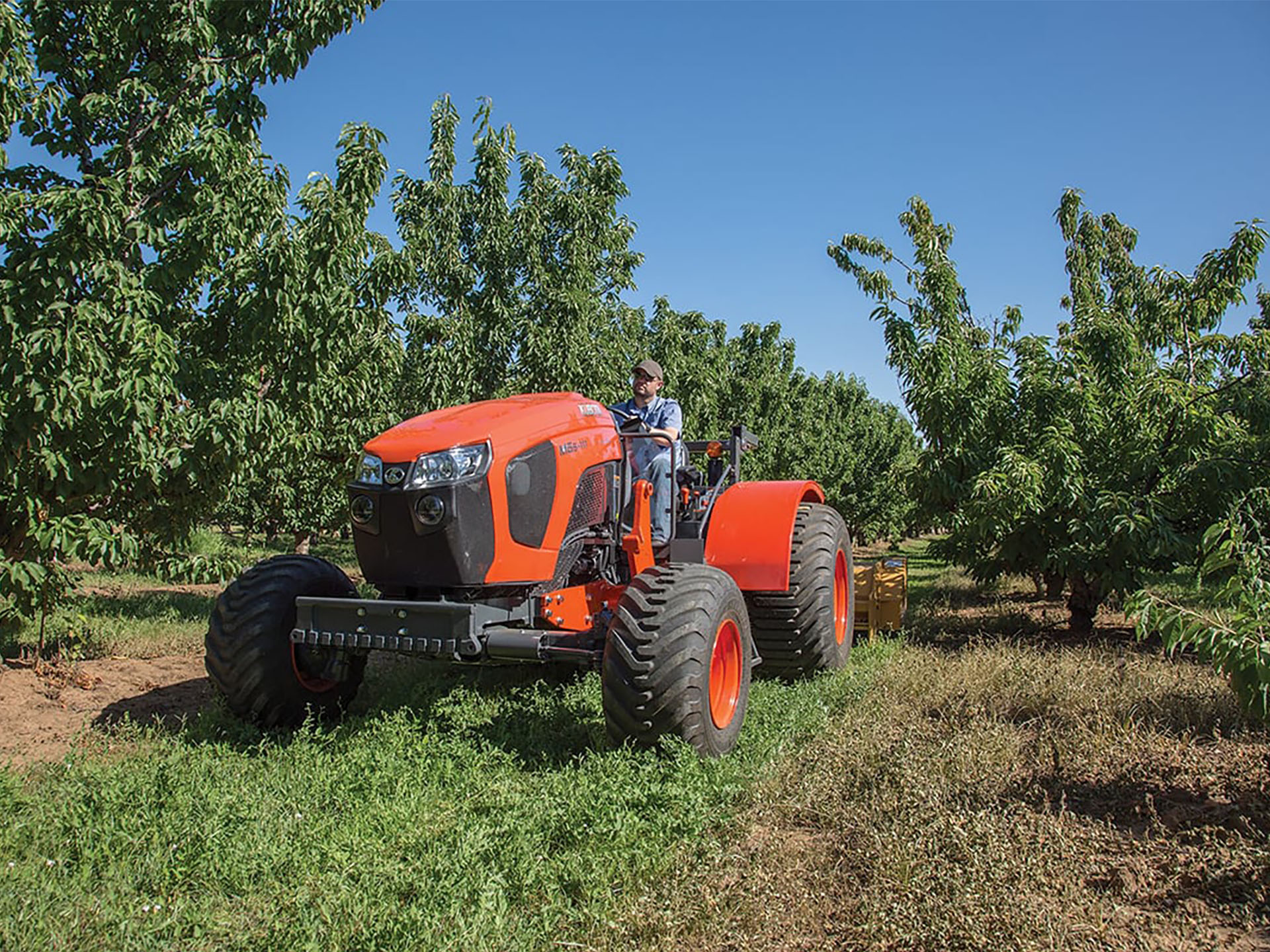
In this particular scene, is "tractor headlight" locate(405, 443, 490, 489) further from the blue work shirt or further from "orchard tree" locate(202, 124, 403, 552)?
"orchard tree" locate(202, 124, 403, 552)

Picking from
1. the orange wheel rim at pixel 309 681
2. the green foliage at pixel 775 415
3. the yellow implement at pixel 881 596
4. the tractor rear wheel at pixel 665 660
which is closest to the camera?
the tractor rear wheel at pixel 665 660

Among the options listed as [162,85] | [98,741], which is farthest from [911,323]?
[98,741]

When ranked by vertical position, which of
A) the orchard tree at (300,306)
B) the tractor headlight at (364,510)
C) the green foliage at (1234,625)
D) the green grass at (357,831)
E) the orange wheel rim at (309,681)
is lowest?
the green grass at (357,831)

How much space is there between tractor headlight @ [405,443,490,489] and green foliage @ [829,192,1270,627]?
436 centimetres

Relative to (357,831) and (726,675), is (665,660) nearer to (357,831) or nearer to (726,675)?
(726,675)

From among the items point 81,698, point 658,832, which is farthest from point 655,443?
point 81,698

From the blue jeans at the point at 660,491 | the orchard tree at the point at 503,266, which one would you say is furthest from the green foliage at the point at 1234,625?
the orchard tree at the point at 503,266

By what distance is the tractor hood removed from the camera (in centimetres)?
456

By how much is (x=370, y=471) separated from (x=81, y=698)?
2892 mm

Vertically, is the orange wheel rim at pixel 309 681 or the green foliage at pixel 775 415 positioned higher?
the green foliage at pixel 775 415

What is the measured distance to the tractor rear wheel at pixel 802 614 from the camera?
6.14 metres

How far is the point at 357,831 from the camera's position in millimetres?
3574

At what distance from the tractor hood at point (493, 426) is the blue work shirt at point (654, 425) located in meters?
0.43

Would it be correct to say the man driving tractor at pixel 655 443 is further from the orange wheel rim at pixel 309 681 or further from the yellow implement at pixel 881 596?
the yellow implement at pixel 881 596
